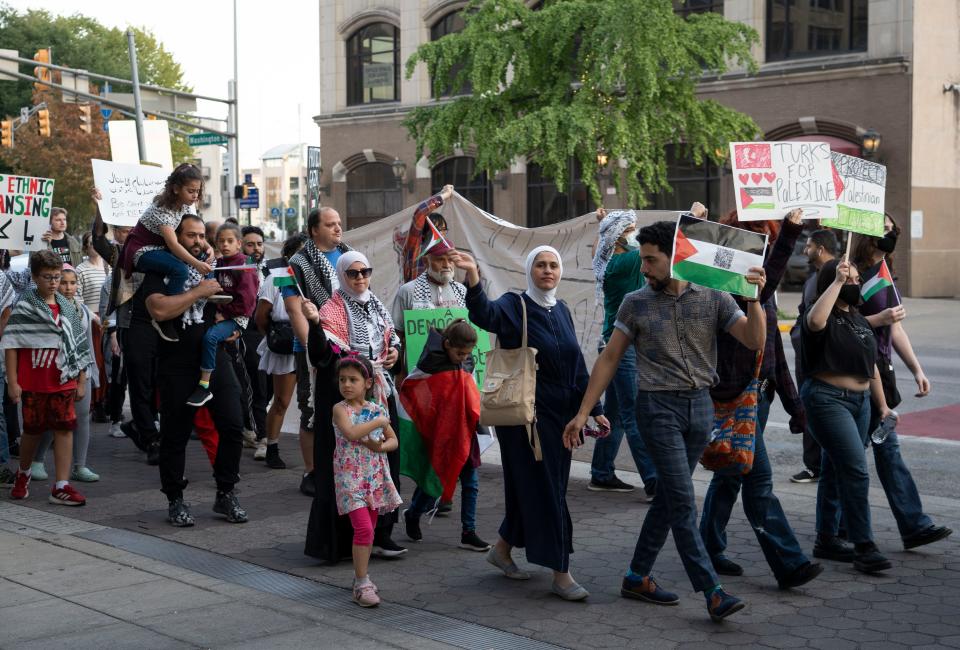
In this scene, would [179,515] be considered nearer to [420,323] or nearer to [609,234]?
[420,323]

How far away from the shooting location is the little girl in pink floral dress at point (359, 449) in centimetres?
605

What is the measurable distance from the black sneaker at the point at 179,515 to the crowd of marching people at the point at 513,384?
0.13ft

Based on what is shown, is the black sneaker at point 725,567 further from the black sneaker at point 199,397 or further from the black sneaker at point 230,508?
the black sneaker at point 199,397

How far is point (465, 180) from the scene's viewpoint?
121 feet

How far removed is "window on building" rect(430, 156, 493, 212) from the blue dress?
30.1 m

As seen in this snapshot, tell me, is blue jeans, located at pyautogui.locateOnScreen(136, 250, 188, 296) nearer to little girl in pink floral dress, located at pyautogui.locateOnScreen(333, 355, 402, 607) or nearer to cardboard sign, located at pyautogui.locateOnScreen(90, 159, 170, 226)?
little girl in pink floral dress, located at pyautogui.locateOnScreen(333, 355, 402, 607)

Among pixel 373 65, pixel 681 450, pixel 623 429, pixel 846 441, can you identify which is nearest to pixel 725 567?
pixel 846 441

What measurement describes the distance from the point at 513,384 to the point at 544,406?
0.21 m

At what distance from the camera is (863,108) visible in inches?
1109

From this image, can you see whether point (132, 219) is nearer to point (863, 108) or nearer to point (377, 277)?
point (377, 277)

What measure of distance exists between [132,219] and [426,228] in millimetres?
3107

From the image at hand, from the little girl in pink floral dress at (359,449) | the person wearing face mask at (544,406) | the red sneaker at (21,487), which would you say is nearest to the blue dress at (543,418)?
the person wearing face mask at (544,406)

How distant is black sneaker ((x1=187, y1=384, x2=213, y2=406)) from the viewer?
7.43 meters

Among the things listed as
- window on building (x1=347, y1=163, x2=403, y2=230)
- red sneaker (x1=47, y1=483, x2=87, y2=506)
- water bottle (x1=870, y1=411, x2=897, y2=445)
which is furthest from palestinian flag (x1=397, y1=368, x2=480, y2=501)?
window on building (x1=347, y1=163, x2=403, y2=230)
